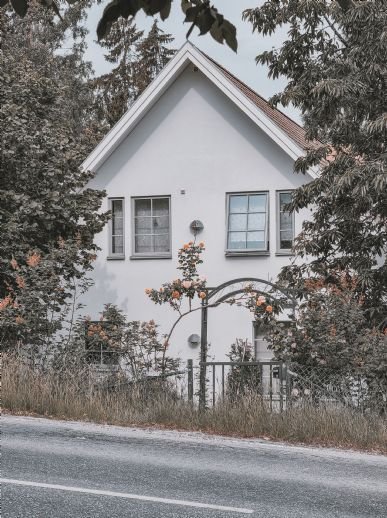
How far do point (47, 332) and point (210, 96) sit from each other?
775cm

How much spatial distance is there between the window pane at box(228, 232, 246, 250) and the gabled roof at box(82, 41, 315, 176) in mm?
2323

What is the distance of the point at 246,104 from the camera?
1838 cm

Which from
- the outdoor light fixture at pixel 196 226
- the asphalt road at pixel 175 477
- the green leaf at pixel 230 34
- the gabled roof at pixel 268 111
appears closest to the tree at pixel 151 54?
the gabled roof at pixel 268 111

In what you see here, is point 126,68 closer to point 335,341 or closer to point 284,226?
point 284,226

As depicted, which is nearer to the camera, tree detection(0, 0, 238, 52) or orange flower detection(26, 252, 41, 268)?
tree detection(0, 0, 238, 52)

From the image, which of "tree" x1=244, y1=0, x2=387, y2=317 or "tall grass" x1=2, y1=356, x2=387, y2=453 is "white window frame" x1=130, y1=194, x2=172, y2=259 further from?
"tall grass" x1=2, y1=356, x2=387, y2=453

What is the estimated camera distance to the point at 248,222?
1917cm

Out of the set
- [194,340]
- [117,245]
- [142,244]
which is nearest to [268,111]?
[142,244]

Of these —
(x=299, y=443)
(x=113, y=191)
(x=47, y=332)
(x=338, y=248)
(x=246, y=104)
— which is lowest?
(x=299, y=443)

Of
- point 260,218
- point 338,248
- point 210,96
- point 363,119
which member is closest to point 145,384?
point 338,248

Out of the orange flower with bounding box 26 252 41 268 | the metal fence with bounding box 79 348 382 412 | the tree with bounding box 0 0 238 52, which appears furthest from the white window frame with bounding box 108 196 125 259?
the tree with bounding box 0 0 238 52

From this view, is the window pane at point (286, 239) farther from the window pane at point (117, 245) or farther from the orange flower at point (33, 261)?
the orange flower at point (33, 261)

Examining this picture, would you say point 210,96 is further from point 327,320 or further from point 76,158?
point 327,320

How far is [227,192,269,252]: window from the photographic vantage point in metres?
19.0
